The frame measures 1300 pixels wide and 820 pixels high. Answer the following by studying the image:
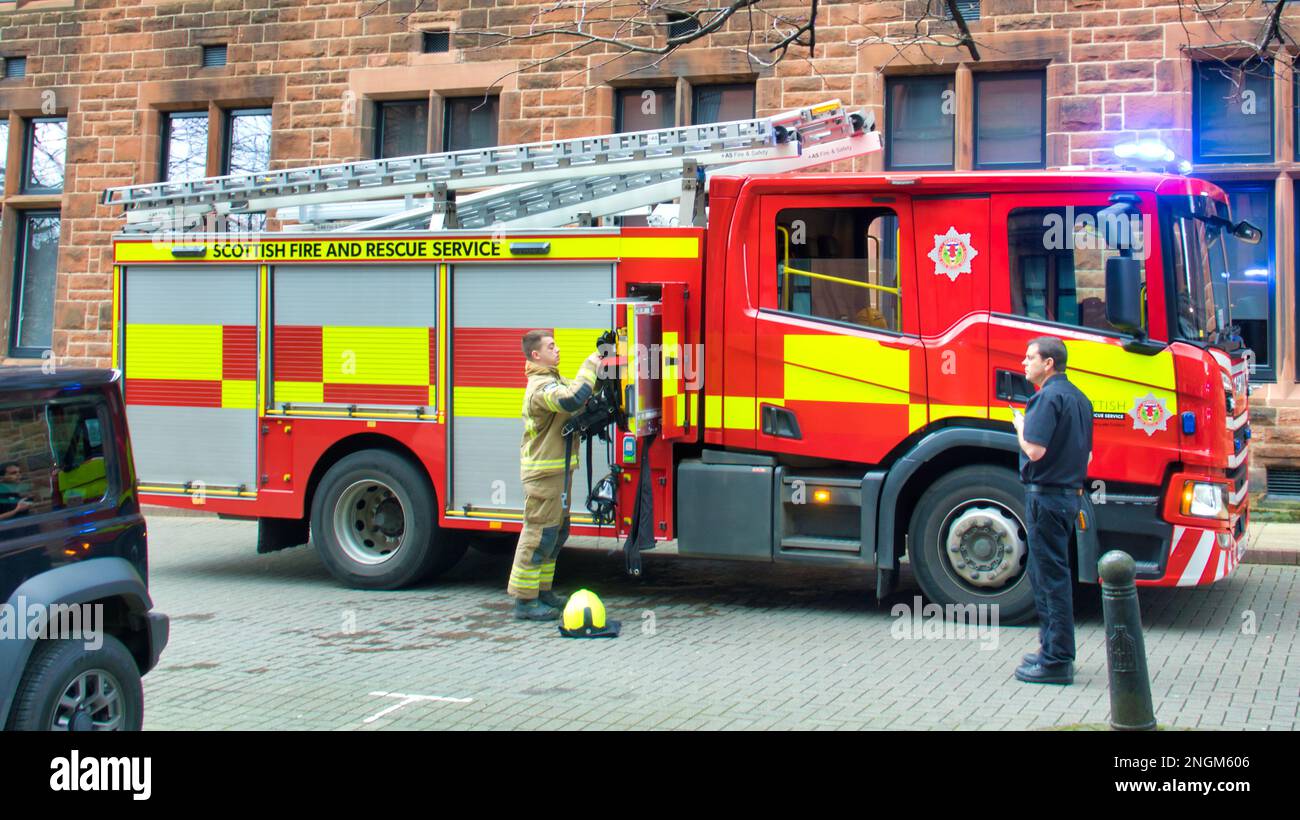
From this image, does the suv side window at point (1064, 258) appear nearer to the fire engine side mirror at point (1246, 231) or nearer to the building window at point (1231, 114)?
the fire engine side mirror at point (1246, 231)

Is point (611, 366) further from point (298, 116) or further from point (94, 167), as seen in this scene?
point (94, 167)

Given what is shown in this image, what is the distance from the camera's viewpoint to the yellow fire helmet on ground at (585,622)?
8641 mm

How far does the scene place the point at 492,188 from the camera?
10.7 m

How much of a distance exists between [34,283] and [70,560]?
13938 mm

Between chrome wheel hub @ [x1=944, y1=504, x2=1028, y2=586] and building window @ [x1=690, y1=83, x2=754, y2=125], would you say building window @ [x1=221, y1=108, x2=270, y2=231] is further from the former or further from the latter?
chrome wheel hub @ [x1=944, y1=504, x2=1028, y2=586]

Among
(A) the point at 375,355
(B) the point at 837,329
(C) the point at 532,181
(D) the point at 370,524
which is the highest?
(C) the point at 532,181

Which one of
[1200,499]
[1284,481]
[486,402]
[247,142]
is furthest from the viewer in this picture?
[247,142]

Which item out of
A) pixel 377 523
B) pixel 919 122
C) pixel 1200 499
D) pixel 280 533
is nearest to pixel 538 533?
pixel 377 523

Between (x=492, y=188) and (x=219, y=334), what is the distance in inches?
91.2

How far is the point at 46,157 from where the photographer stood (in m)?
17.9

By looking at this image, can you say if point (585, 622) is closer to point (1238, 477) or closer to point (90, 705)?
point (90, 705)

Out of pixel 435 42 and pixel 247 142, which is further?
pixel 247 142

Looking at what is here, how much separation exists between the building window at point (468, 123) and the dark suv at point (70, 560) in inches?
422

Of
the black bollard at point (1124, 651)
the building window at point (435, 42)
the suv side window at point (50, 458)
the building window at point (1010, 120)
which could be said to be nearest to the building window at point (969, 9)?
the building window at point (1010, 120)
